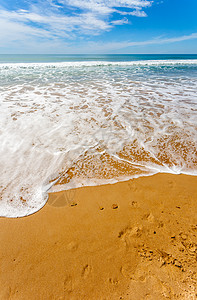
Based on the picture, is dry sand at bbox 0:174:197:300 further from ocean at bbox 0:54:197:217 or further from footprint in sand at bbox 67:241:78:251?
ocean at bbox 0:54:197:217

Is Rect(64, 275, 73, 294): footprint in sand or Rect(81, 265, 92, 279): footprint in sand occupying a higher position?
Rect(81, 265, 92, 279): footprint in sand

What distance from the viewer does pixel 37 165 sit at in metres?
3.61

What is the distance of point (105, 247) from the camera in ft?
6.86

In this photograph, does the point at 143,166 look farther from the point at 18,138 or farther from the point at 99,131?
the point at 18,138

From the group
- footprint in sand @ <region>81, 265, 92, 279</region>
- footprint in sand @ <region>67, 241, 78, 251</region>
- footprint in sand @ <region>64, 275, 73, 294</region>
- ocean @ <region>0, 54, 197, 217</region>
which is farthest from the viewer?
ocean @ <region>0, 54, 197, 217</region>

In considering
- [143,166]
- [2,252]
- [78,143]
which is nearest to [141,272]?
[2,252]

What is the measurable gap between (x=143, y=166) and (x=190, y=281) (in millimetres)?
2172

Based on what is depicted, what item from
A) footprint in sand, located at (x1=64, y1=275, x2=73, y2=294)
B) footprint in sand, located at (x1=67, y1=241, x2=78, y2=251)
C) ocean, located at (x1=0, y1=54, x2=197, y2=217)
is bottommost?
footprint in sand, located at (x1=64, y1=275, x2=73, y2=294)

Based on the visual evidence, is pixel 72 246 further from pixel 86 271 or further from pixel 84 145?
pixel 84 145

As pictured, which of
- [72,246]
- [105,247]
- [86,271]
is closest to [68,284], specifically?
[86,271]

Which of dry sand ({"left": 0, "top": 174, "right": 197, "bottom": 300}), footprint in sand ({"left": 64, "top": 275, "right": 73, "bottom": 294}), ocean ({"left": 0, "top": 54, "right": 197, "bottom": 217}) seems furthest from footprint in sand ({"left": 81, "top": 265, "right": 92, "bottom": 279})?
ocean ({"left": 0, "top": 54, "right": 197, "bottom": 217})

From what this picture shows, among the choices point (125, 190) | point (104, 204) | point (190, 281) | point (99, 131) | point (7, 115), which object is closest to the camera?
point (190, 281)

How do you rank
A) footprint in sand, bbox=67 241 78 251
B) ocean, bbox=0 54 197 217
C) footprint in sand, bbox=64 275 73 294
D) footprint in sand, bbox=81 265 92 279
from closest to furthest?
footprint in sand, bbox=64 275 73 294
footprint in sand, bbox=81 265 92 279
footprint in sand, bbox=67 241 78 251
ocean, bbox=0 54 197 217

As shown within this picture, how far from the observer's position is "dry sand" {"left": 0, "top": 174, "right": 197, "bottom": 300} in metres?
1.73
